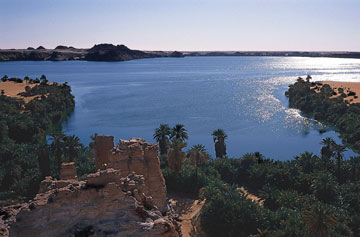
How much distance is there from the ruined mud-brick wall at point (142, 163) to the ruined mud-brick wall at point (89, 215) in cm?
595

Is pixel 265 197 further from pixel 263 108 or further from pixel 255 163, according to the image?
pixel 263 108

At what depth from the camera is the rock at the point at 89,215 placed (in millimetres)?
13156

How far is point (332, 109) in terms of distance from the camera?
90688 mm

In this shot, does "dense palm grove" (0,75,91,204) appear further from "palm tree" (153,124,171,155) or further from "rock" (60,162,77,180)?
"rock" (60,162,77,180)

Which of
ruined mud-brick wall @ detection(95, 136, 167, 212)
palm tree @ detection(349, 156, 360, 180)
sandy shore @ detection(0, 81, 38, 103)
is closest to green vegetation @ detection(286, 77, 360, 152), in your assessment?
palm tree @ detection(349, 156, 360, 180)

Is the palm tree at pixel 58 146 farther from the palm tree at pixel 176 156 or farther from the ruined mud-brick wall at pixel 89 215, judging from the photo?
the ruined mud-brick wall at pixel 89 215

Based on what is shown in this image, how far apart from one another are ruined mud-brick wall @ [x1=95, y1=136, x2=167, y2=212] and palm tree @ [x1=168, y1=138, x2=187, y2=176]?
18650mm

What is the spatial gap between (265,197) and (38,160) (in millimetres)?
29309

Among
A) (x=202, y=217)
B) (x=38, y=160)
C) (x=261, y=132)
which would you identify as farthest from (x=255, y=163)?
(x=261, y=132)

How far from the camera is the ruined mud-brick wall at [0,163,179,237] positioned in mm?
13156

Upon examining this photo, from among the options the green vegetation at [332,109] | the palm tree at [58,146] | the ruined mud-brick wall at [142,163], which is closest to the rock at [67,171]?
the ruined mud-brick wall at [142,163]

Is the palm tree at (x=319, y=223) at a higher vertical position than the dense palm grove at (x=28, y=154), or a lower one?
higher

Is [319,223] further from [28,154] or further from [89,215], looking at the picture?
[28,154]

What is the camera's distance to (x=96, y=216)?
13.6 meters
